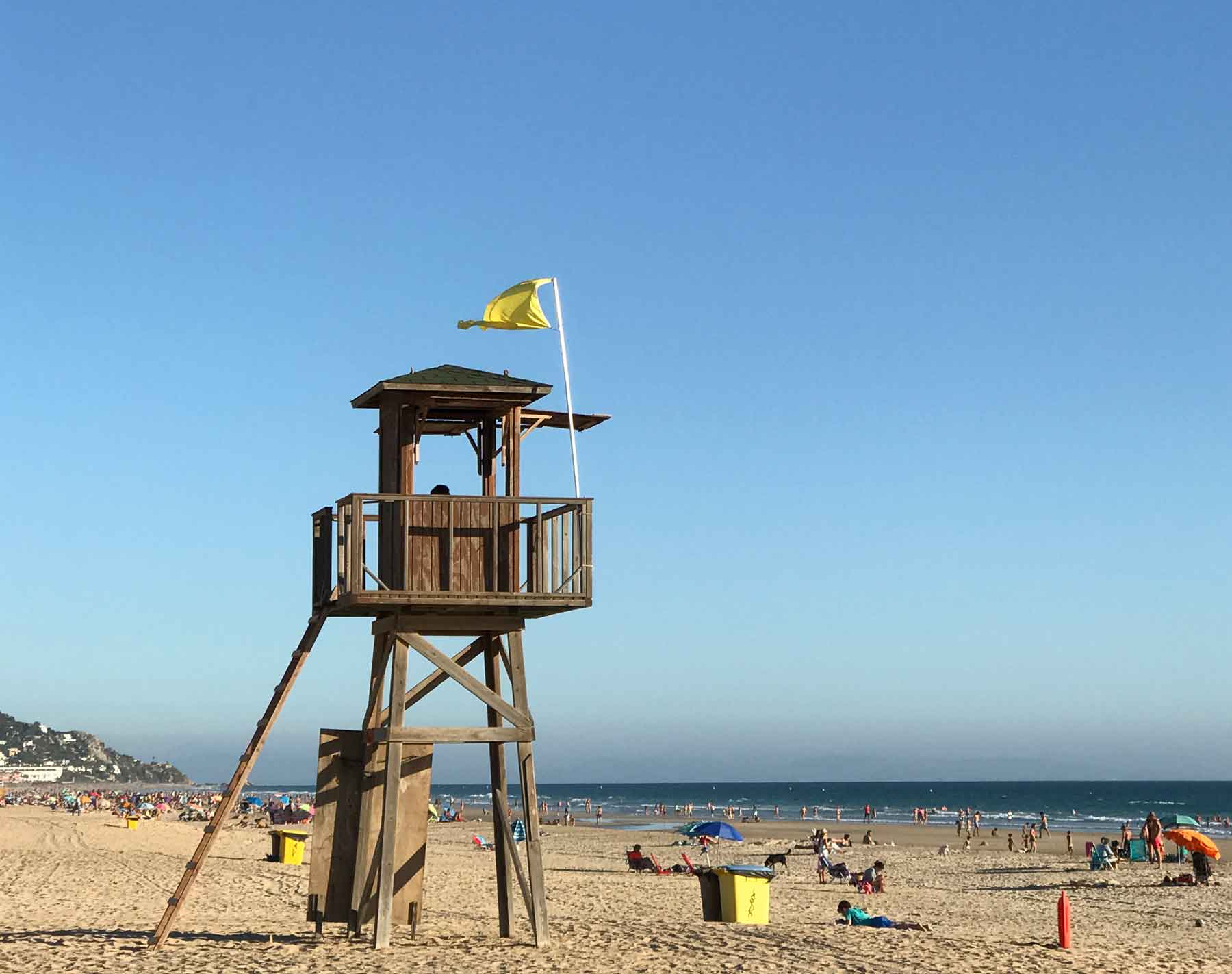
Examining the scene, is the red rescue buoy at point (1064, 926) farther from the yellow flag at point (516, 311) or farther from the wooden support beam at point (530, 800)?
the yellow flag at point (516, 311)

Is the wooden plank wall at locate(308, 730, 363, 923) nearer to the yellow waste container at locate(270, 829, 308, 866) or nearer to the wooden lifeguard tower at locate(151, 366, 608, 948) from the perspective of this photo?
the wooden lifeguard tower at locate(151, 366, 608, 948)

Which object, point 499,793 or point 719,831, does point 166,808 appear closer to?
point 719,831

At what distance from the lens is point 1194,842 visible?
115 ft

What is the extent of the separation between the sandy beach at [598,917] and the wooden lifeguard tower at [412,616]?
81cm

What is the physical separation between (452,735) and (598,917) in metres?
8.00

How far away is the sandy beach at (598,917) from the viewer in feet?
54.7

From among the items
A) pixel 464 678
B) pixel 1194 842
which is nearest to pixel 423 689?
pixel 464 678

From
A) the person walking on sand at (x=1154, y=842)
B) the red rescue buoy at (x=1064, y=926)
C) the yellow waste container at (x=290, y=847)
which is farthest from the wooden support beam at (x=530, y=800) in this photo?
the person walking on sand at (x=1154, y=842)

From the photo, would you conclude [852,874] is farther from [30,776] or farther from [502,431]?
[30,776]

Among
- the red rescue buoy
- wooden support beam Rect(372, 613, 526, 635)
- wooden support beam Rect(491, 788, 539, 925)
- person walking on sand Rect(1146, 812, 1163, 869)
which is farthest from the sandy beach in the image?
wooden support beam Rect(372, 613, 526, 635)

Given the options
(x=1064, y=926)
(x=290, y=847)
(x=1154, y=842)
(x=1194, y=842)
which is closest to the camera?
(x=1064, y=926)

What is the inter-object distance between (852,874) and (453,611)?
67.0ft

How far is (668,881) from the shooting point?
34.5 metres

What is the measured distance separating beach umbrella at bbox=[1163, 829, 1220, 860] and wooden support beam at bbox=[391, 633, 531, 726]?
75.4ft
